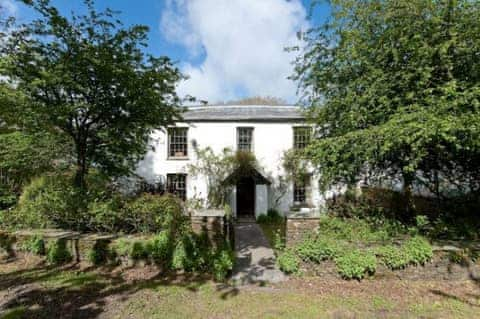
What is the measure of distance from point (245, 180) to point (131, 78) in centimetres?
881

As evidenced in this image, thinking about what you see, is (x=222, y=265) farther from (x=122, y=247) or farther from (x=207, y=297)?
(x=122, y=247)

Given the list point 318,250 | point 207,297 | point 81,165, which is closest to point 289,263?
point 318,250

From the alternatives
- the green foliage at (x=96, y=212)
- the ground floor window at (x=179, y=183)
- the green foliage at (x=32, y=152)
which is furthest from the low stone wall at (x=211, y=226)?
the ground floor window at (x=179, y=183)

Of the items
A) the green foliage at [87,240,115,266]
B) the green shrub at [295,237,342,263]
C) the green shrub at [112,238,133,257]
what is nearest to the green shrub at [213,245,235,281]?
the green shrub at [295,237,342,263]

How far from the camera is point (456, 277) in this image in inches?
194

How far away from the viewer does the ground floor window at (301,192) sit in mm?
13445

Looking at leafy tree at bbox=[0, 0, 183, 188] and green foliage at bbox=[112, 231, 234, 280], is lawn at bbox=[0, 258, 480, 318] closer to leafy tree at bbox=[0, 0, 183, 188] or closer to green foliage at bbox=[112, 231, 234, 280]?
green foliage at bbox=[112, 231, 234, 280]

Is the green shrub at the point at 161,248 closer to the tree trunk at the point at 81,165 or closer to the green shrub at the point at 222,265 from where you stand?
the green shrub at the point at 222,265

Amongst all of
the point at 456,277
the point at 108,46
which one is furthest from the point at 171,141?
the point at 456,277

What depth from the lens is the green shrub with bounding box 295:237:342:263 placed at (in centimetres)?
520

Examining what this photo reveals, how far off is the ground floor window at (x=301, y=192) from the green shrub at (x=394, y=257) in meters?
8.31

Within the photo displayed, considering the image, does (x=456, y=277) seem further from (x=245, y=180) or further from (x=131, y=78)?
(x=245, y=180)

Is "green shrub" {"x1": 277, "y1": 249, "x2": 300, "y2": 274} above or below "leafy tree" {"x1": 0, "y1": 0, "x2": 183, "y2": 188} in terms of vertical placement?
below

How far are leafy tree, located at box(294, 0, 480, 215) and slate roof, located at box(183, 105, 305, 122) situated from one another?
217 inches
